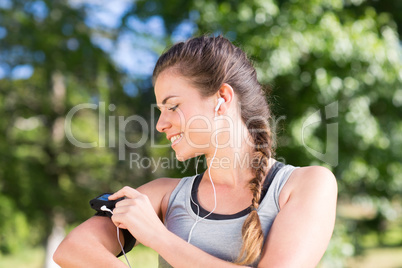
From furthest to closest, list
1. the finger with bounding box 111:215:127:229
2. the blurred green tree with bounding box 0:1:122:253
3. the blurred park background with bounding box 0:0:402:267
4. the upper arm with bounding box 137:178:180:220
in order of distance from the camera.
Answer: the blurred green tree with bounding box 0:1:122:253 < the blurred park background with bounding box 0:0:402:267 < the upper arm with bounding box 137:178:180:220 < the finger with bounding box 111:215:127:229

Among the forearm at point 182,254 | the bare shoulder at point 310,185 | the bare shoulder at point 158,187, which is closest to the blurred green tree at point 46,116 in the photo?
the bare shoulder at point 158,187

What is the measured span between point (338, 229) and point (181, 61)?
12.1 feet

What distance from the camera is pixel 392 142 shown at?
4703 millimetres

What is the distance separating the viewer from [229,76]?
1.47 meters

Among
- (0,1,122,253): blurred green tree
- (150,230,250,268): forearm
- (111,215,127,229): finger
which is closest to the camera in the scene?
(150,230,250,268): forearm

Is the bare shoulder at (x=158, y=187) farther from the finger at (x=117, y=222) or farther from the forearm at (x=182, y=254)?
the forearm at (x=182, y=254)

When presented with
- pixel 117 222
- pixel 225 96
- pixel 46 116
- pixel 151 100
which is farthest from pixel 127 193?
pixel 46 116

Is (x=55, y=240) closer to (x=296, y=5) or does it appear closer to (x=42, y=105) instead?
(x=42, y=105)

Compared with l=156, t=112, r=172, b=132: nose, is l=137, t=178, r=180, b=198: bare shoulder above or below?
below

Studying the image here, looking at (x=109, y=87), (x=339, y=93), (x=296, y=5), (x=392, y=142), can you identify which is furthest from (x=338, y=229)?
(x=109, y=87)

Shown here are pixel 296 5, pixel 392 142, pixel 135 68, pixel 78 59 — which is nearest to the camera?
pixel 296 5

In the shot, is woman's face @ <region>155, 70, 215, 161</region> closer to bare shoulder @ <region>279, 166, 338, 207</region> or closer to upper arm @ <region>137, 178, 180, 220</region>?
upper arm @ <region>137, 178, 180, 220</region>

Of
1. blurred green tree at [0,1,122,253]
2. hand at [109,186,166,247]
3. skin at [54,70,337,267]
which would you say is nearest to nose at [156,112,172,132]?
skin at [54,70,337,267]

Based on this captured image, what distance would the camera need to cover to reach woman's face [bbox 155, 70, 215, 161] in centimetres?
140
